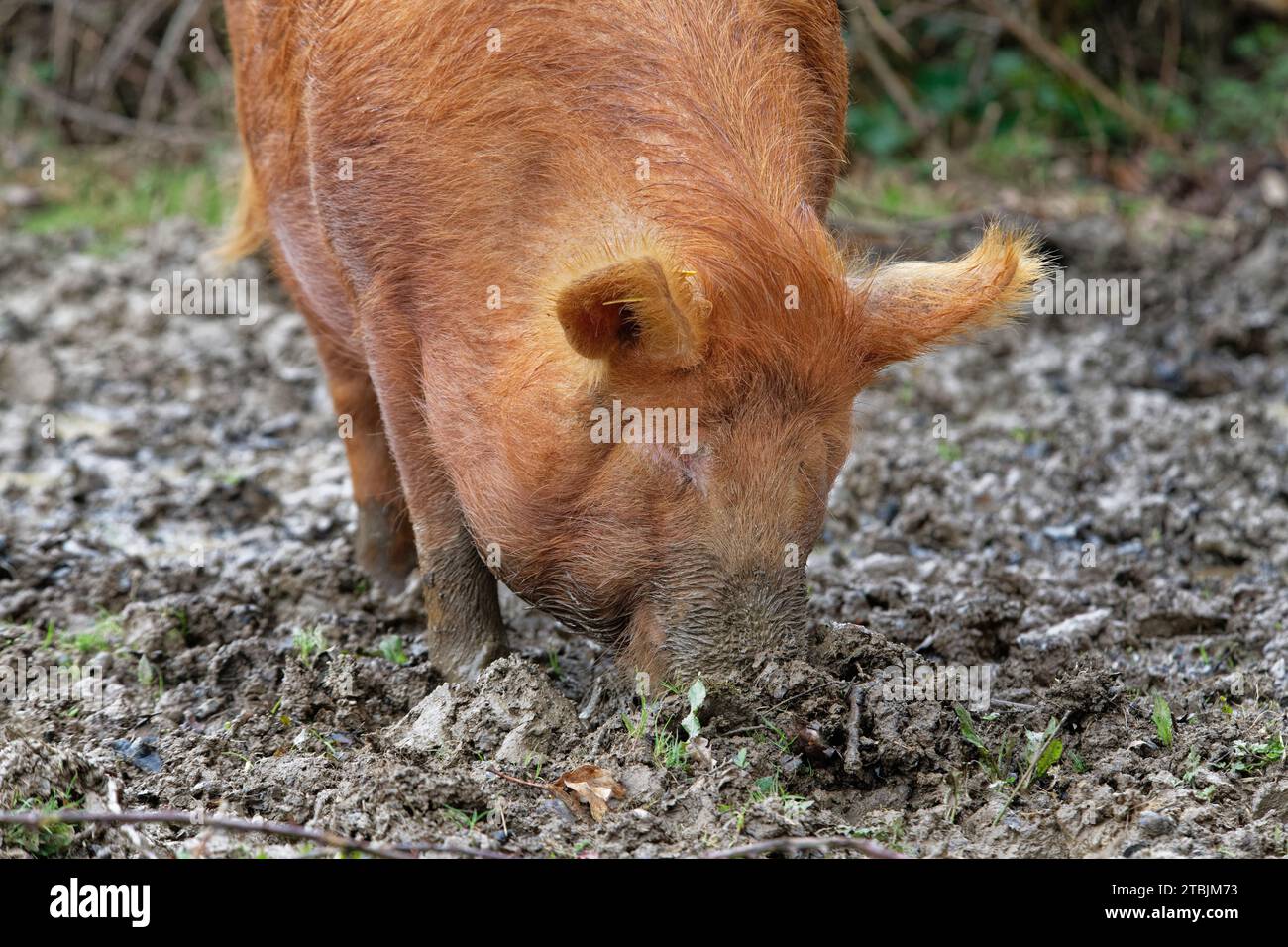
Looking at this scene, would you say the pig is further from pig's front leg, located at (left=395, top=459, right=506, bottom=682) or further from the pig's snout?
pig's front leg, located at (left=395, top=459, right=506, bottom=682)

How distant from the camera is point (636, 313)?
358cm

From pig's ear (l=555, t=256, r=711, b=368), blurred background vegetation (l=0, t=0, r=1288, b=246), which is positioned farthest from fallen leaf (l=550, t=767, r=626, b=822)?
blurred background vegetation (l=0, t=0, r=1288, b=246)

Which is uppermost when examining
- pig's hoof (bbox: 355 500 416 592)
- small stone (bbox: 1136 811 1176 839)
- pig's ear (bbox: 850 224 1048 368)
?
pig's ear (bbox: 850 224 1048 368)

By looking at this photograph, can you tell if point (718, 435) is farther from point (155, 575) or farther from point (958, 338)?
point (155, 575)

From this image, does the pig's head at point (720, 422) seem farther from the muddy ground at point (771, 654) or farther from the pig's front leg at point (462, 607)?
the pig's front leg at point (462, 607)

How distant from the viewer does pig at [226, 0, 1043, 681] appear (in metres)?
3.76

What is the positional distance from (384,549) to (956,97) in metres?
6.88

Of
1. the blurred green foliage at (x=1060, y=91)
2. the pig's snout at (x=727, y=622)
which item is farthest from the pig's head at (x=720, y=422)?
the blurred green foliage at (x=1060, y=91)

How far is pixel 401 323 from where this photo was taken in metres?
4.39

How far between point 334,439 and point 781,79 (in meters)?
3.47

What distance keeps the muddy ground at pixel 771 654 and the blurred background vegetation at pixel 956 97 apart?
6.35ft

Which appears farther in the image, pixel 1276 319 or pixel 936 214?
pixel 936 214

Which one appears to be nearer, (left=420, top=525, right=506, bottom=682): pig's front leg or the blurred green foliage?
(left=420, top=525, right=506, bottom=682): pig's front leg
